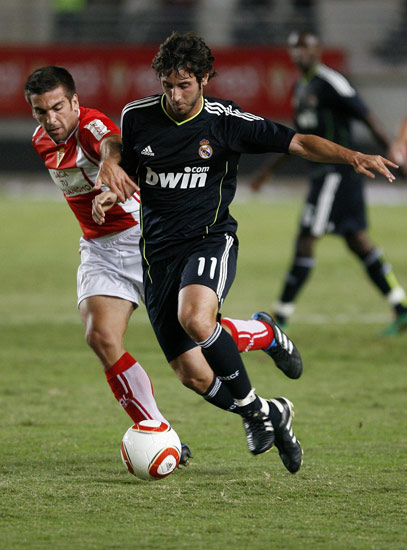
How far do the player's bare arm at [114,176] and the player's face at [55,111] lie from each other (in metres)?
0.35

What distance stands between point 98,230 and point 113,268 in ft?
0.84

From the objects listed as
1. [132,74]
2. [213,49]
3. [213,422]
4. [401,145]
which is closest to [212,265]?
[213,422]

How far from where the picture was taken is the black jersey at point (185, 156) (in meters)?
4.71

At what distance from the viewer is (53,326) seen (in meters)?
9.55

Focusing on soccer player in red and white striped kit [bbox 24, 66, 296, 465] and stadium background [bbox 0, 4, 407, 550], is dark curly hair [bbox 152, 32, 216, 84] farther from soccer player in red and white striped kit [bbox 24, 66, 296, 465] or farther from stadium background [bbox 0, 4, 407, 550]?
stadium background [bbox 0, 4, 407, 550]

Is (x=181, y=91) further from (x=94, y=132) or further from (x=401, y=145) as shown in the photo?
(x=401, y=145)

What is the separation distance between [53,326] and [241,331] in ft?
15.3

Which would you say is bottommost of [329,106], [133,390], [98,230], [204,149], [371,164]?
[329,106]

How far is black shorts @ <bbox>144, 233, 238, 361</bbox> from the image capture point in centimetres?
468

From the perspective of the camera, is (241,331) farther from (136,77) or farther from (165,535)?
(136,77)

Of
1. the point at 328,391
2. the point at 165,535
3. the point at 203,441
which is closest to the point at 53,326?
the point at 328,391

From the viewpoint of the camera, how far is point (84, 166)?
5.04 metres

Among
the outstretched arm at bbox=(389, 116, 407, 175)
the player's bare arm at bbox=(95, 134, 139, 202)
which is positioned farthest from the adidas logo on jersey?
the outstretched arm at bbox=(389, 116, 407, 175)

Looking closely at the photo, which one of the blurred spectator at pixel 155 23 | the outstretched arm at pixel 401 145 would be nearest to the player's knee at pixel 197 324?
the outstretched arm at pixel 401 145
